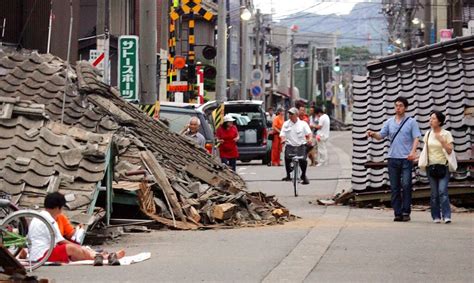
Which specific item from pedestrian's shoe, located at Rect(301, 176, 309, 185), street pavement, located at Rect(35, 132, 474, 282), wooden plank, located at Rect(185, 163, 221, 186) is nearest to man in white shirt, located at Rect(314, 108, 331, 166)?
pedestrian's shoe, located at Rect(301, 176, 309, 185)

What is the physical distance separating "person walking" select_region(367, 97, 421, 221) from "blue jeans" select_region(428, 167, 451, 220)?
15.3 inches

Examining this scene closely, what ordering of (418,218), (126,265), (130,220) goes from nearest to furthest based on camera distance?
1. (126,265)
2. (130,220)
3. (418,218)

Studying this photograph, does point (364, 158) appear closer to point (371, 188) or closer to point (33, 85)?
point (371, 188)

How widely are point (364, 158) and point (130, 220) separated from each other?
5558 mm

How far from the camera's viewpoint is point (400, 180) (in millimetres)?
17000

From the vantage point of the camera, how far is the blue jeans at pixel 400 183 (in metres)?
16.8

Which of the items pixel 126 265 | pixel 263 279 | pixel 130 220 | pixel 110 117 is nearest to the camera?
pixel 263 279

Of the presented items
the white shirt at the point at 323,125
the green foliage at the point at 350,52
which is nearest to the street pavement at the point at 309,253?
the white shirt at the point at 323,125

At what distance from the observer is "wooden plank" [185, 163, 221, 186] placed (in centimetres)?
1703

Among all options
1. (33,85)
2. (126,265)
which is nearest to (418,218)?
(33,85)

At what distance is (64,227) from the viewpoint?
38.1ft

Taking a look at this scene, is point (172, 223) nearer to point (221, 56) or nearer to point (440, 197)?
point (440, 197)

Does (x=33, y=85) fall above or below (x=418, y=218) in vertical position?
above

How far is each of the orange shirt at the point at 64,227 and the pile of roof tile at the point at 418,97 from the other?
815cm
